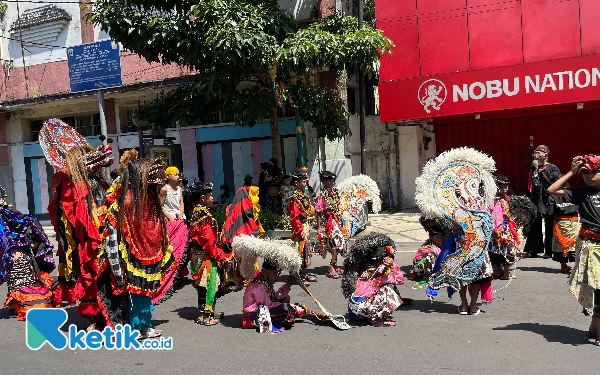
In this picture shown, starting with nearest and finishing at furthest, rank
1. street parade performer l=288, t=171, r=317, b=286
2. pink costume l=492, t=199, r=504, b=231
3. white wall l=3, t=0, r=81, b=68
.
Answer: pink costume l=492, t=199, r=504, b=231, street parade performer l=288, t=171, r=317, b=286, white wall l=3, t=0, r=81, b=68

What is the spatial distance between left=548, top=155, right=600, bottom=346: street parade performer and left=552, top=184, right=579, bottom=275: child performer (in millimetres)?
3123

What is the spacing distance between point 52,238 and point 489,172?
14156 mm

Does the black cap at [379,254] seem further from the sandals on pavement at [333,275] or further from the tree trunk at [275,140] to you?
the tree trunk at [275,140]

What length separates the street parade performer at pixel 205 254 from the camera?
244 inches

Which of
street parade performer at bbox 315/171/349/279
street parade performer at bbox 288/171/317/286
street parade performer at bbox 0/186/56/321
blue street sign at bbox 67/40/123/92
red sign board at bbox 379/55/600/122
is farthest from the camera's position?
blue street sign at bbox 67/40/123/92

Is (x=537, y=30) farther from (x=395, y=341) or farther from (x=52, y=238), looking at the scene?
(x=52, y=238)

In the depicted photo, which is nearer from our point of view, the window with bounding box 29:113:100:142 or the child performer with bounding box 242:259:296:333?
the child performer with bounding box 242:259:296:333

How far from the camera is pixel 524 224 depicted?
28.8 ft

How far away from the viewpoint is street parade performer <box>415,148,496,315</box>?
236 inches

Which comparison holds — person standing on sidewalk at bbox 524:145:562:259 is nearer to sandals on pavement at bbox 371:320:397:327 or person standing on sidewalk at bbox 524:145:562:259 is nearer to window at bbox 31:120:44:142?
sandals on pavement at bbox 371:320:397:327

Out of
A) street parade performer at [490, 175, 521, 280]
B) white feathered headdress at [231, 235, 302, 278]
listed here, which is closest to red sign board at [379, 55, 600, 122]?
street parade performer at [490, 175, 521, 280]

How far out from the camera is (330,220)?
28.0 ft

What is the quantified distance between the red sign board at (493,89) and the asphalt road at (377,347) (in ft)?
26.1

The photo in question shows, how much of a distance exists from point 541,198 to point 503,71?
5.73 metres
